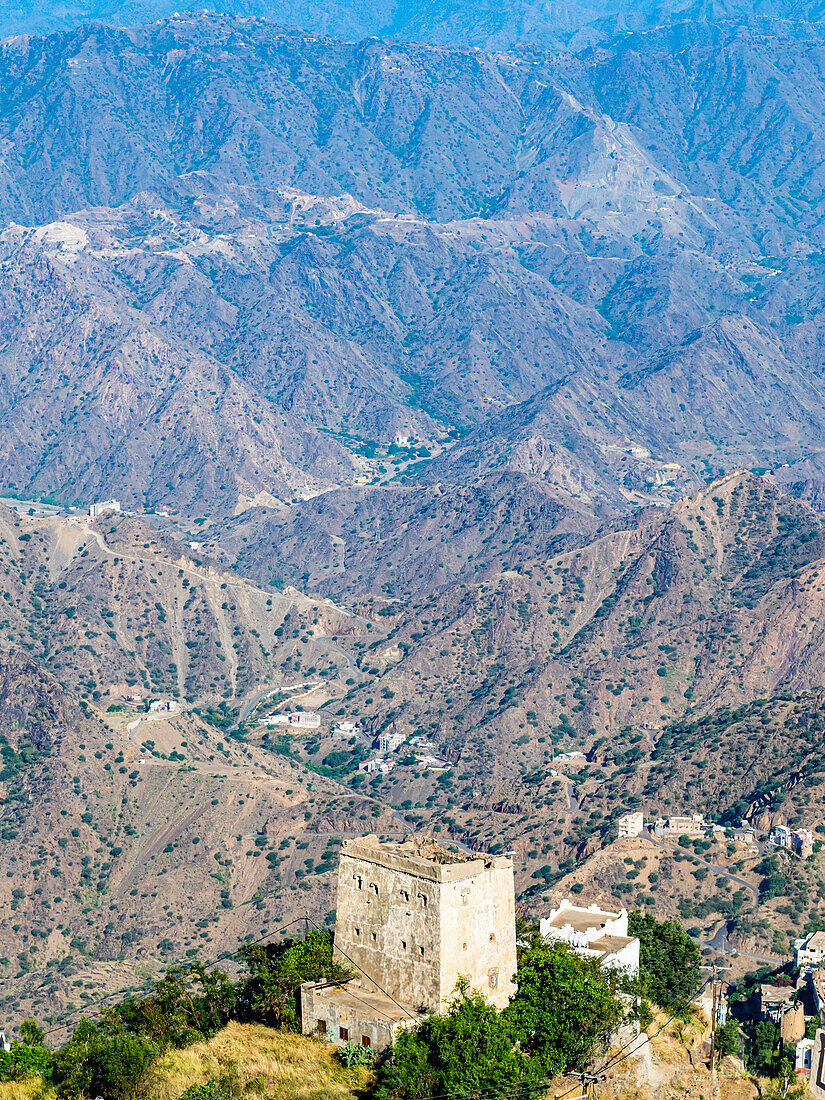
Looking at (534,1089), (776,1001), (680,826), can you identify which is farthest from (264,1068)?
(680,826)

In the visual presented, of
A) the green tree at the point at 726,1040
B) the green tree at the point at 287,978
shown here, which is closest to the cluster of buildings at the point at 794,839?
the green tree at the point at 726,1040

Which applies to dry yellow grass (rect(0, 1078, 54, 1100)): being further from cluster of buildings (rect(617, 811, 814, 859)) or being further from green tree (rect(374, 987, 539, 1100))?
cluster of buildings (rect(617, 811, 814, 859))

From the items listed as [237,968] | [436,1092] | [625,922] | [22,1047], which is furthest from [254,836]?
[436,1092]

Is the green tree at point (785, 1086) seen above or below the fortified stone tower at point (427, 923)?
below

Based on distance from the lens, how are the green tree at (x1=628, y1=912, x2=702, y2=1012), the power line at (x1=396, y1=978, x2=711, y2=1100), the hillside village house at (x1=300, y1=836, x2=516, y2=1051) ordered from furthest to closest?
the green tree at (x1=628, y1=912, x2=702, y2=1012) < the hillside village house at (x1=300, y1=836, x2=516, y2=1051) < the power line at (x1=396, y1=978, x2=711, y2=1100)

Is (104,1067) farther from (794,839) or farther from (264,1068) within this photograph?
(794,839)


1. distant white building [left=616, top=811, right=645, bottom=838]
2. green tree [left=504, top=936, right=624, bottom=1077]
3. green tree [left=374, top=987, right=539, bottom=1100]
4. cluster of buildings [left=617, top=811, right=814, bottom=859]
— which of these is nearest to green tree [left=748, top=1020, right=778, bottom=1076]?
green tree [left=504, top=936, right=624, bottom=1077]

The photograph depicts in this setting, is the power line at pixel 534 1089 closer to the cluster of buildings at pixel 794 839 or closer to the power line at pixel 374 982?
the power line at pixel 374 982
